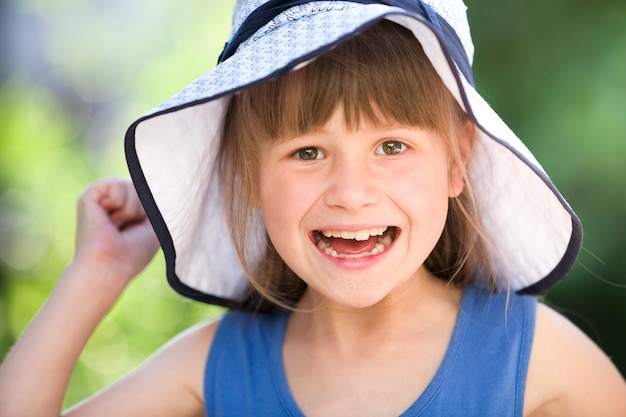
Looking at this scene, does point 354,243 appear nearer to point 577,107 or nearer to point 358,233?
point 358,233

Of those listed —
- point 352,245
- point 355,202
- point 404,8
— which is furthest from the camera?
point 352,245

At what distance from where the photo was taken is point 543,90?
2.28 metres

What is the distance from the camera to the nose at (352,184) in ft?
4.70

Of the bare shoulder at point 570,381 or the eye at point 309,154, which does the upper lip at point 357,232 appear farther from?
the bare shoulder at point 570,381

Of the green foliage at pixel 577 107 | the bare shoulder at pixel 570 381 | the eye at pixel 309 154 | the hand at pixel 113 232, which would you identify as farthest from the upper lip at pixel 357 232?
the green foliage at pixel 577 107

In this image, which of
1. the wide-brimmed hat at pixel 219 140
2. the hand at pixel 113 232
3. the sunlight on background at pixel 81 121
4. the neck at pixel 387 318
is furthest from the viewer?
the sunlight on background at pixel 81 121

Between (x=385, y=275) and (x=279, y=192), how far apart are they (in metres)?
0.24

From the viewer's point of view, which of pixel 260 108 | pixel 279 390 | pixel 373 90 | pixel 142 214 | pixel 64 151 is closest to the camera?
pixel 373 90

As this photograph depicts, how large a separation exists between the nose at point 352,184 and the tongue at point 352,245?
0.37ft

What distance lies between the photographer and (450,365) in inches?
63.4

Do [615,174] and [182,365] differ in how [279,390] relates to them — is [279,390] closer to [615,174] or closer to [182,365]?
[182,365]

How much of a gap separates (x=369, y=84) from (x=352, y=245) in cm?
30

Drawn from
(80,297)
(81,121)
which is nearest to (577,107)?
(80,297)

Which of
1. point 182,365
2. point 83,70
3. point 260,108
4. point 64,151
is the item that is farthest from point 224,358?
point 83,70
